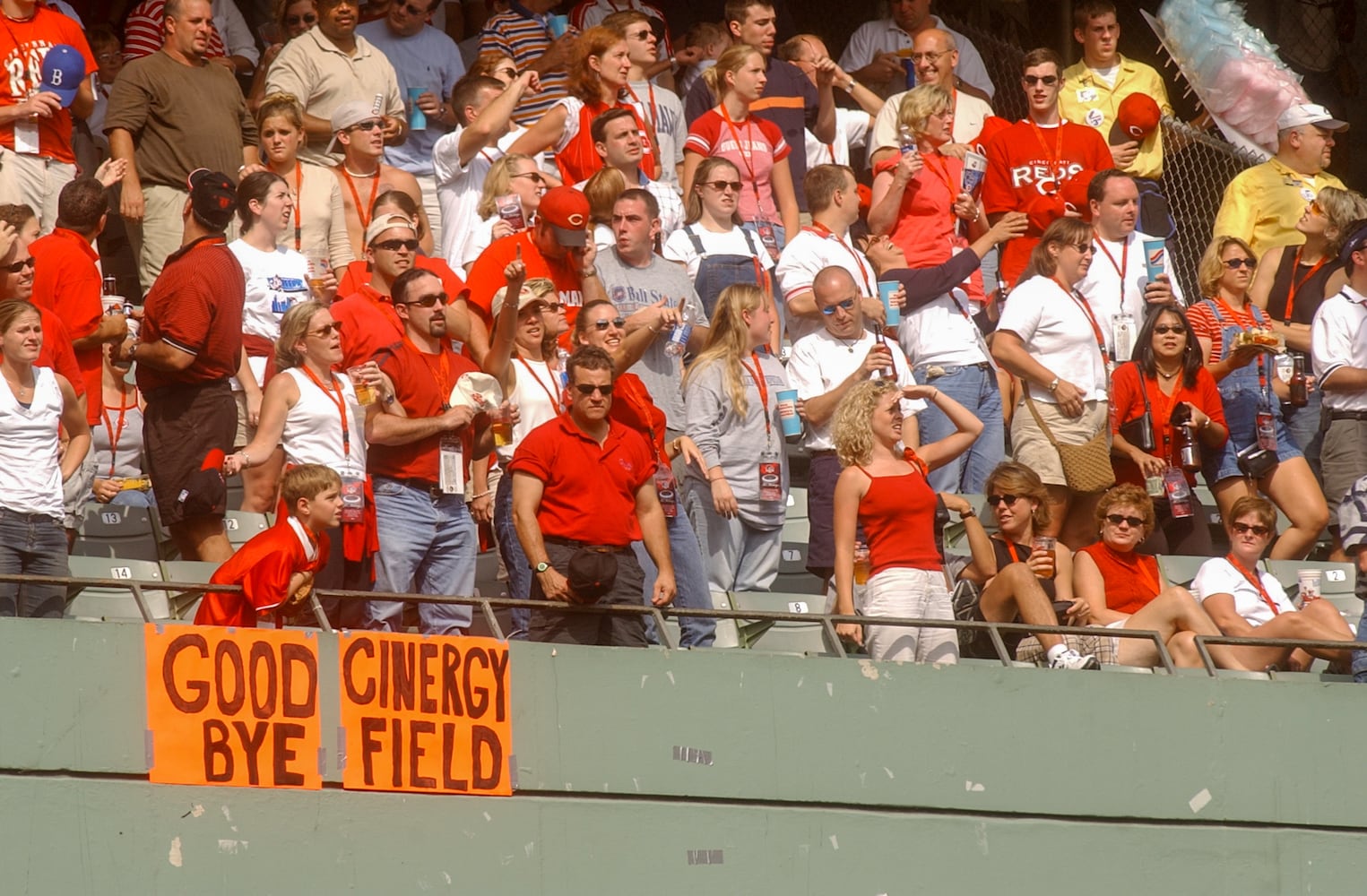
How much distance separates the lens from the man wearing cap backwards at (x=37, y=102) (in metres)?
8.88

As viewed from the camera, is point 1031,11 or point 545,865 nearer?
point 545,865

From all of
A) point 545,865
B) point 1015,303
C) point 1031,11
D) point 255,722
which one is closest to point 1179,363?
point 1015,303

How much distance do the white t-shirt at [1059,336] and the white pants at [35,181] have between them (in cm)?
399

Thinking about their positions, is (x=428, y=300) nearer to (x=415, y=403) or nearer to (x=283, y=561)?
(x=415, y=403)

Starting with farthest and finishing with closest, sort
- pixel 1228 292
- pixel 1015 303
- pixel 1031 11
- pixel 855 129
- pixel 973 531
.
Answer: pixel 1031 11 < pixel 855 129 < pixel 1228 292 < pixel 1015 303 < pixel 973 531

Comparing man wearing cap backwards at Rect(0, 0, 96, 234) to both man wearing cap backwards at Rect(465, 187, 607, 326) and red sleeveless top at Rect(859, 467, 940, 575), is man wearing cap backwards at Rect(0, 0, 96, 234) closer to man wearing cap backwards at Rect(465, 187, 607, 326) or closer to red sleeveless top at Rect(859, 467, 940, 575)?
man wearing cap backwards at Rect(465, 187, 607, 326)

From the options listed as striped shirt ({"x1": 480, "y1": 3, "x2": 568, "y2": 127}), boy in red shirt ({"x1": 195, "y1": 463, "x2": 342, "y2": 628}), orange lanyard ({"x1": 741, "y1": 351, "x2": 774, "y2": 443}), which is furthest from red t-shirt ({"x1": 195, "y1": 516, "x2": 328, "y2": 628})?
striped shirt ({"x1": 480, "y1": 3, "x2": 568, "y2": 127})

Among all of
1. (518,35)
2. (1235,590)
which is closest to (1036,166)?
(518,35)

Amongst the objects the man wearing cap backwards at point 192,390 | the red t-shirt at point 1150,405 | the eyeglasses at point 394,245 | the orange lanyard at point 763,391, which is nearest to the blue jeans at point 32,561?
the man wearing cap backwards at point 192,390

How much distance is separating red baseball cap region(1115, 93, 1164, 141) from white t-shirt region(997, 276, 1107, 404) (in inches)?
110

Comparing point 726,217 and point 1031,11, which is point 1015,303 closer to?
point 726,217

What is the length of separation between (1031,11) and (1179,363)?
5962 mm

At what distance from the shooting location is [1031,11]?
563 inches

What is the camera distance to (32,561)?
6512 mm
